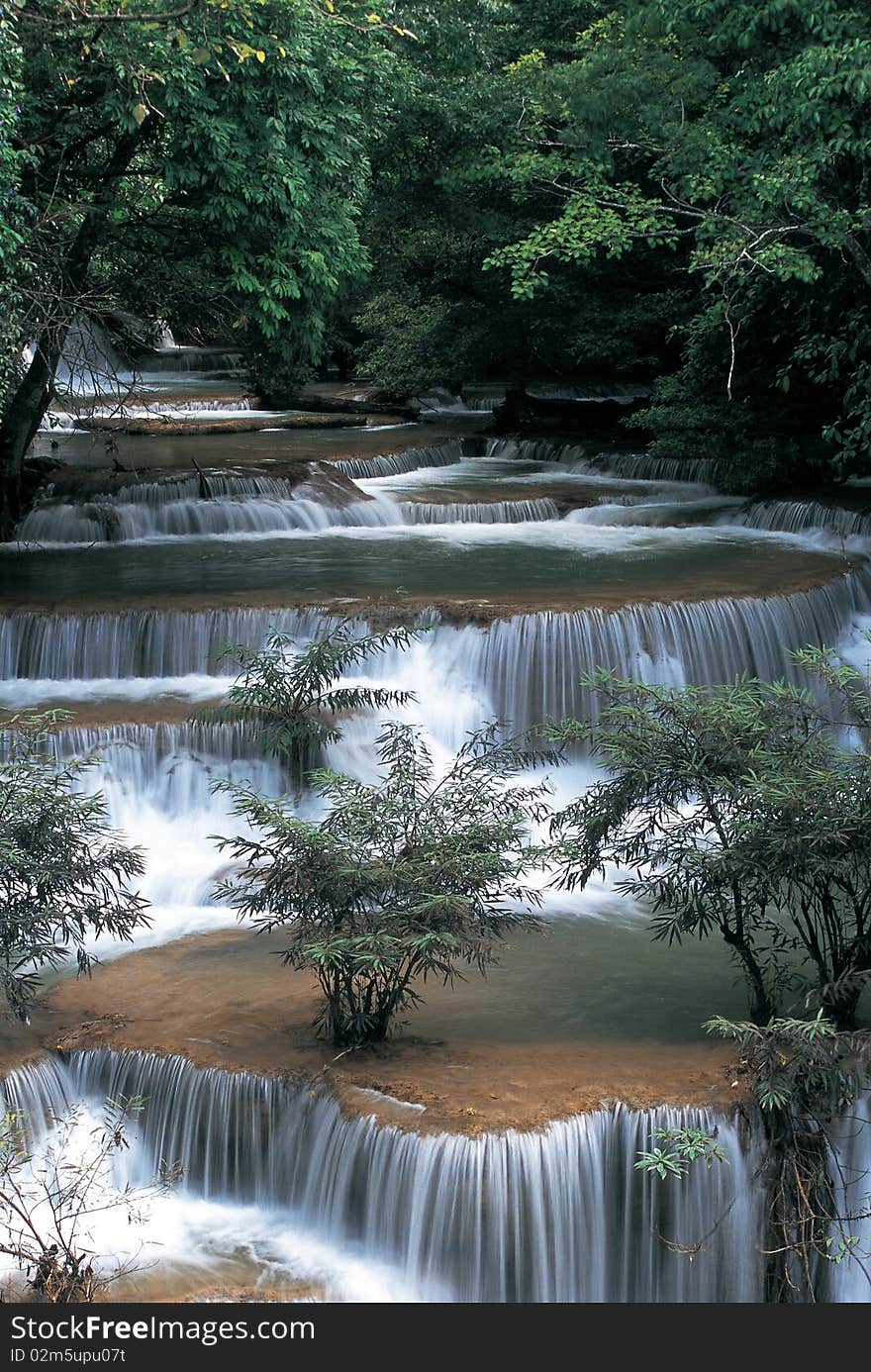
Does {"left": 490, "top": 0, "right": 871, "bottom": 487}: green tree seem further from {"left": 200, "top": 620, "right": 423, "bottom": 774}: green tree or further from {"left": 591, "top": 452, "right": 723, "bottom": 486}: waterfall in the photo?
{"left": 200, "top": 620, "right": 423, "bottom": 774}: green tree

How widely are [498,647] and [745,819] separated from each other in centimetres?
A: 643

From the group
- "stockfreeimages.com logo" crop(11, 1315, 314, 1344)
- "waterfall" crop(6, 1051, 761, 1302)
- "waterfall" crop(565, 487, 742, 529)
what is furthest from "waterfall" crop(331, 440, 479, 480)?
"stockfreeimages.com logo" crop(11, 1315, 314, 1344)

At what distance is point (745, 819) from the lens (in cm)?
821

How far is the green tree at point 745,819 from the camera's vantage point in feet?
26.4

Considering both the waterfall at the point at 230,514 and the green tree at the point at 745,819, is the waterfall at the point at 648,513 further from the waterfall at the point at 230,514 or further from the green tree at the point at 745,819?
the green tree at the point at 745,819

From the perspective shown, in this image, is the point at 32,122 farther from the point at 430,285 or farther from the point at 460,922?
the point at 430,285

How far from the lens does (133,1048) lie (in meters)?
8.70

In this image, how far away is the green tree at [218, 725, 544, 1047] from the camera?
26.6 ft

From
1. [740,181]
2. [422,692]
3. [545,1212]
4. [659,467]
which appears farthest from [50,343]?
[659,467]

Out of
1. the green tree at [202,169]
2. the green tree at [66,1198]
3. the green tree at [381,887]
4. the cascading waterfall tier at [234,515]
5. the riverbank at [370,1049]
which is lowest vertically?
the green tree at [66,1198]

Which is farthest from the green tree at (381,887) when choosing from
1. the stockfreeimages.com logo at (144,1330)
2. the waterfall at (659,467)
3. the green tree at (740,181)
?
the waterfall at (659,467)

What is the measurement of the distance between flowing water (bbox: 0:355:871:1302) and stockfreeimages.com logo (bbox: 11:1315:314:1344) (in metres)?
0.97

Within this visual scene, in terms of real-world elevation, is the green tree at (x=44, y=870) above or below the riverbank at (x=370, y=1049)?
above

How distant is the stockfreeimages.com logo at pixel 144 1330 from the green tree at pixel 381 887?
1.94 m
